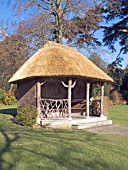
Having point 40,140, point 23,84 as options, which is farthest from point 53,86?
point 40,140

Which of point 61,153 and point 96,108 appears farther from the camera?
point 96,108

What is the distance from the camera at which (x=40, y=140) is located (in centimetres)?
867

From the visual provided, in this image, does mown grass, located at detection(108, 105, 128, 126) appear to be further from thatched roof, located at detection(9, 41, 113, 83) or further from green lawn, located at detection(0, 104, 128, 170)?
green lawn, located at detection(0, 104, 128, 170)

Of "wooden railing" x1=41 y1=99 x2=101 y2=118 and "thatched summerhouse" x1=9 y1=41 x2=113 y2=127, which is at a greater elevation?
"thatched summerhouse" x1=9 y1=41 x2=113 y2=127

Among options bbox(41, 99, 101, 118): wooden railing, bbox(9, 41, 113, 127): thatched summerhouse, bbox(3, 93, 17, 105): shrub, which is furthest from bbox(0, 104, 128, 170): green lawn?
bbox(3, 93, 17, 105): shrub

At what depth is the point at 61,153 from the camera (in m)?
7.14

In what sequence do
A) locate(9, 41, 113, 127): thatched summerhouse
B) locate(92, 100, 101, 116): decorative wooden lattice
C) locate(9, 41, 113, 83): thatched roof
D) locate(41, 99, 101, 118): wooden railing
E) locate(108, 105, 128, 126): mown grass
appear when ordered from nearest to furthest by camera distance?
locate(9, 41, 113, 83): thatched roof < locate(9, 41, 113, 127): thatched summerhouse < locate(41, 99, 101, 118): wooden railing < locate(108, 105, 128, 126): mown grass < locate(92, 100, 101, 116): decorative wooden lattice

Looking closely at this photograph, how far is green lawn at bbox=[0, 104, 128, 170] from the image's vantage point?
6.05m

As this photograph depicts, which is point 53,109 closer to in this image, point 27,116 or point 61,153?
point 27,116

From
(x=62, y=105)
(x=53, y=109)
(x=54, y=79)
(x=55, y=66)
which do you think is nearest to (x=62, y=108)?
(x=62, y=105)

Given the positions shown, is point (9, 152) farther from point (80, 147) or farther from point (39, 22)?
point (39, 22)

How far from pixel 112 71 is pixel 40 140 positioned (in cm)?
2171

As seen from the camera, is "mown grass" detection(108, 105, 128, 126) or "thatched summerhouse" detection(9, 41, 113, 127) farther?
"mown grass" detection(108, 105, 128, 126)

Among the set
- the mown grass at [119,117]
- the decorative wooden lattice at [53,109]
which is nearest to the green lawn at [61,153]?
the decorative wooden lattice at [53,109]
